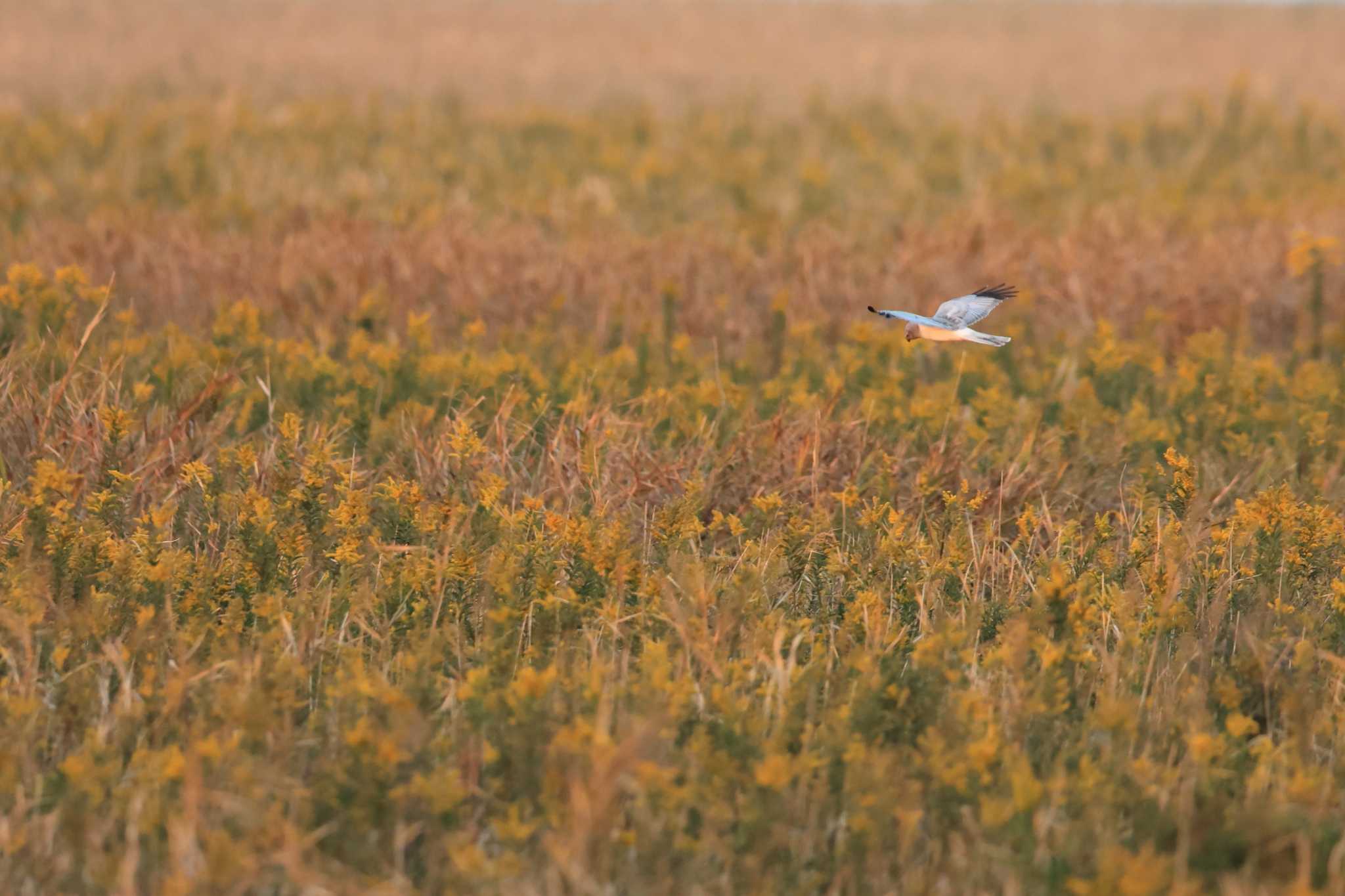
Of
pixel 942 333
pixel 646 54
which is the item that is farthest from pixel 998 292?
pixel 646 54

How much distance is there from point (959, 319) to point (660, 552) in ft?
3.12

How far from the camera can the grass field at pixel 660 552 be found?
2398 mm

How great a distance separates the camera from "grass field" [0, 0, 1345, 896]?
240 cm

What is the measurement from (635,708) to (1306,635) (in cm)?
146

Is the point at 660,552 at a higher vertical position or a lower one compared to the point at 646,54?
lower

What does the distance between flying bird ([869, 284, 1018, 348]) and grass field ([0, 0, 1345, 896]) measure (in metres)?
0.52

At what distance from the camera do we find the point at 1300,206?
8.57 meters

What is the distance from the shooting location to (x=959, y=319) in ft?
10.3

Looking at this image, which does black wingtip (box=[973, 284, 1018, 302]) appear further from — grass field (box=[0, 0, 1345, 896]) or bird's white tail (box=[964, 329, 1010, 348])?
grass field (box=[0, 0, 1345, 896])

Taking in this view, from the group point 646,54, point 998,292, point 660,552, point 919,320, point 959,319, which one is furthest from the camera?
point 646,54

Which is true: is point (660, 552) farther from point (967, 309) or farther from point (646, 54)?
point (646, 54)

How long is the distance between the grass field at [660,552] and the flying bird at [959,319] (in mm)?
515

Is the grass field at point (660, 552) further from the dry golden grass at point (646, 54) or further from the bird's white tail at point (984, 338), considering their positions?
the dry golden grass at point (646, 54)

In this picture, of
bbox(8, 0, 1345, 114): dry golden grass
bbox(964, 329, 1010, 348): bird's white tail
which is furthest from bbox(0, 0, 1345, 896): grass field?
bbox(8, 0, 1345, 114): dry golden grass
